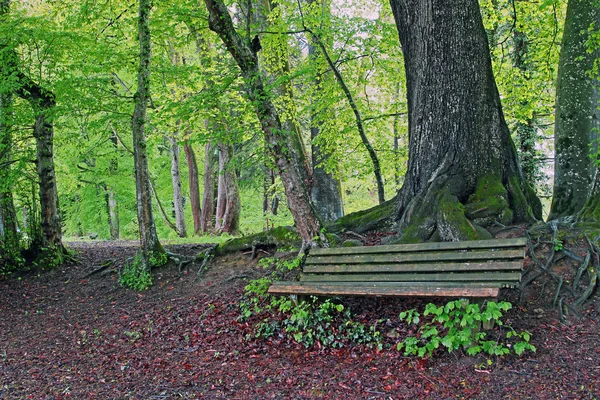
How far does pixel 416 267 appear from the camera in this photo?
5.13 metres

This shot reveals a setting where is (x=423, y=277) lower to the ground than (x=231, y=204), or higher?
lower

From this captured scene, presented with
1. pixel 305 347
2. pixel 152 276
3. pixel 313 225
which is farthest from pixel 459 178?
pixel 152 276

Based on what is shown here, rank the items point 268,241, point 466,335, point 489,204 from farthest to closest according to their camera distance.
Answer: point 268,241 → point 489,204 → point 466,335

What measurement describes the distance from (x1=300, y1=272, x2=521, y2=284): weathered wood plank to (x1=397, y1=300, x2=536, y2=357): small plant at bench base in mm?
275

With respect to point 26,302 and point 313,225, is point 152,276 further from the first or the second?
point 313,225

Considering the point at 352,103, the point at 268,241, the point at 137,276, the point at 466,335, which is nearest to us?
the point at 466,335

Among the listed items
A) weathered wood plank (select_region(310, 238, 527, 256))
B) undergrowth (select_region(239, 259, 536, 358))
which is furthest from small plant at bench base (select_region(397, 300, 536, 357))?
weathered wood plank (select_region(310, 238, 527, 256))

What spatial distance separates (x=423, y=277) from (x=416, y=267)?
15 centimetres

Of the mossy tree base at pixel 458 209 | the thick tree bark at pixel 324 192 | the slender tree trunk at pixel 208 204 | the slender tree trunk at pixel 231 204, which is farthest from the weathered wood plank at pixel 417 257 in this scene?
the slender tree trunk at pixel 208 204

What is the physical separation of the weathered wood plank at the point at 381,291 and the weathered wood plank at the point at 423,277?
297mm

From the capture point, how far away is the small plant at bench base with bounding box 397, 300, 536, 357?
4.25 metres

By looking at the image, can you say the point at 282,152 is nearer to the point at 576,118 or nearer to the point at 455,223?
the point at 455,223

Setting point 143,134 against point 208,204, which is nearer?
point 143,134

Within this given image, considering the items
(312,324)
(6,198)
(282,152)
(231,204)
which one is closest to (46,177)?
(6,198)
